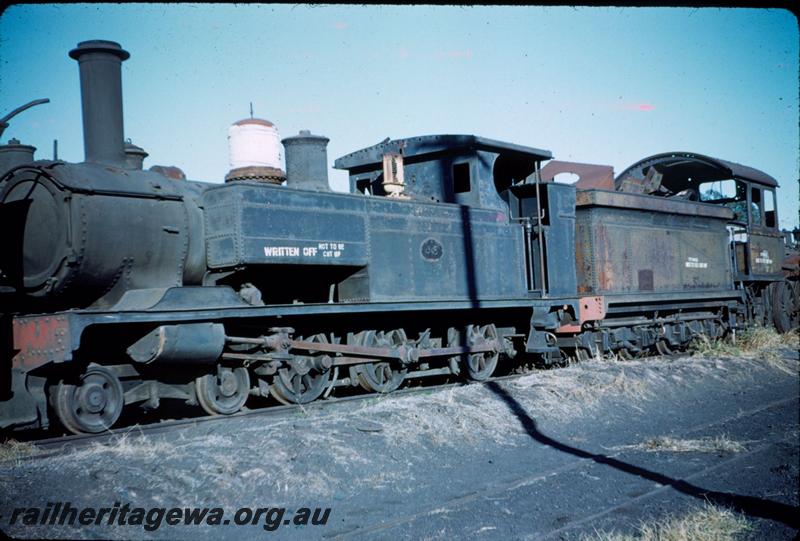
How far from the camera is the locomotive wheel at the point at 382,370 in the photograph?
913 centimetres

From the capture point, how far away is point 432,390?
931 centimetres

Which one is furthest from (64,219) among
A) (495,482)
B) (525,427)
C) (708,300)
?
(708,300)

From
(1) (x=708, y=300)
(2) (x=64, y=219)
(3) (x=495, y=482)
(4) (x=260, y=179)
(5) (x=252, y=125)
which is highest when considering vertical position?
(5) (x=252, y=125)

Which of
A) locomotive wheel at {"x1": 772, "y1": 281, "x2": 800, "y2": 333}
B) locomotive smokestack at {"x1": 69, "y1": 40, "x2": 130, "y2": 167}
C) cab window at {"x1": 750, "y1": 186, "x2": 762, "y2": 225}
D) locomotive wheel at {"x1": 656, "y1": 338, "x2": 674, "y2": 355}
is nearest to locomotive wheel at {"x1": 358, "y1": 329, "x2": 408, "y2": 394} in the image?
locomotive smokestack at {"x1": 69, "y1": 40, "x2": 130, "y2": 167}

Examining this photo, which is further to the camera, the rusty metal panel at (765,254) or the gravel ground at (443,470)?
the rusty metal panel at (765,254)

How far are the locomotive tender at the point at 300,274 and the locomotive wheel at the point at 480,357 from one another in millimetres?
32

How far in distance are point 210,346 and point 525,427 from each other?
334 centimetres

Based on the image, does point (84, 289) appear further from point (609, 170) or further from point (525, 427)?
point (609, 170)

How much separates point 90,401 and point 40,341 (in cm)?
75

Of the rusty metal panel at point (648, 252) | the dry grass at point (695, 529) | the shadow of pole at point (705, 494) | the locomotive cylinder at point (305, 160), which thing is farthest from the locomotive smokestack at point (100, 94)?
the rusty metal panel at point (648, 252)

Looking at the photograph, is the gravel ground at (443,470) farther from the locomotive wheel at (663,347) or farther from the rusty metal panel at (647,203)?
the locomotive wheel at (663,347)

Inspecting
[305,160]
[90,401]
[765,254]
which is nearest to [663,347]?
[765,254]

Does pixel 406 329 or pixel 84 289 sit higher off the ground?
pixel 84 289

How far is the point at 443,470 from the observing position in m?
6.08
